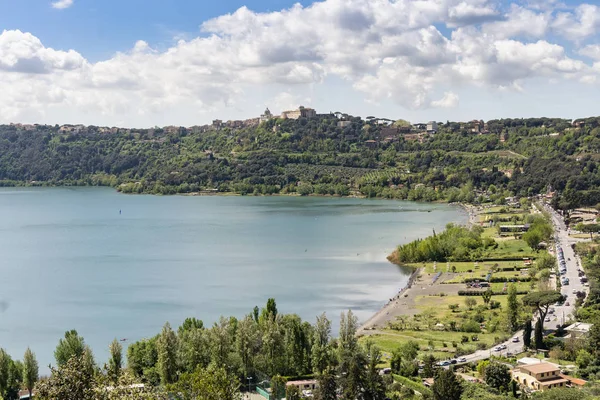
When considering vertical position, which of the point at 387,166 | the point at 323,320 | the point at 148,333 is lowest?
the point at 148,333

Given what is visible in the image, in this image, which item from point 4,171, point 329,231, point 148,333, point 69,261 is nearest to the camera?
point 148,333

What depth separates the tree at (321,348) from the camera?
20.7 metres

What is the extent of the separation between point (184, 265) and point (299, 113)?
105 meters

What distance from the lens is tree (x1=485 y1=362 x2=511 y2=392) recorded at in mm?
18453

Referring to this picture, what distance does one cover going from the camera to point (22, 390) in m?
21.4

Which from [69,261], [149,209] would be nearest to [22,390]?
[69,261]

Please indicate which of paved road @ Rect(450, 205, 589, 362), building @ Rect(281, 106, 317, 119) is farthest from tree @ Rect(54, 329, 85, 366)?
building @ Rect(281, 106, 317, 119)

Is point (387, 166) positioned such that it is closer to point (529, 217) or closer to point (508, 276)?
point (529, 217)

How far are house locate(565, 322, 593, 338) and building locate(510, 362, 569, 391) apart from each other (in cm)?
393

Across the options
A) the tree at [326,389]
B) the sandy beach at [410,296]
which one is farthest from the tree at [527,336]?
the tree at [326,389]

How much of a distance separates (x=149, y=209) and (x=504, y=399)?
75061mm

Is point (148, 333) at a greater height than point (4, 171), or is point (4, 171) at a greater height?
point (4, 171)

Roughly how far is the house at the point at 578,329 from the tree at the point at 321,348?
824 cm

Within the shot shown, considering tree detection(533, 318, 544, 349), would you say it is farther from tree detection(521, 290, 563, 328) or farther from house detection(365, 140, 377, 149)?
house detection(365, 140, 377, 149)
